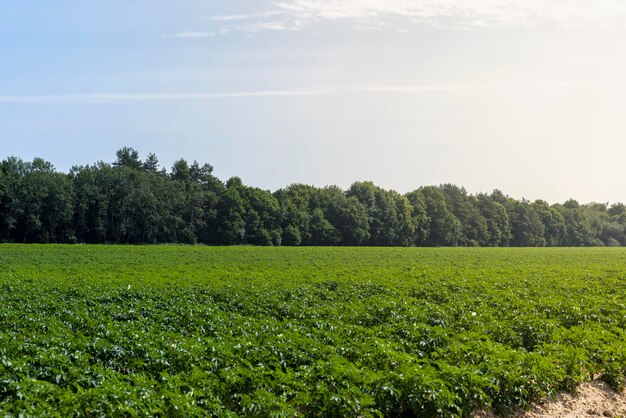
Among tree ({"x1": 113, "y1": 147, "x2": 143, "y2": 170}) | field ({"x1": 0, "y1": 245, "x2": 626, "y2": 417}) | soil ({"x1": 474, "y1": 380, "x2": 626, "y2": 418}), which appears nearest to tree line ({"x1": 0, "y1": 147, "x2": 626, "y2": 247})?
tree ({"x1": 113, "y1": 147, "x2": 143, "y2": 170})

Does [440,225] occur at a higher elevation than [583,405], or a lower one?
higher

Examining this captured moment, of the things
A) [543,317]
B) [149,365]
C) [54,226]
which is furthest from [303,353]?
[54,226]

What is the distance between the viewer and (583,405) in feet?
38.0

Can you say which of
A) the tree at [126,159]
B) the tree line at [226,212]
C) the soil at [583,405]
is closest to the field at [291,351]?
the soil at [583,405]

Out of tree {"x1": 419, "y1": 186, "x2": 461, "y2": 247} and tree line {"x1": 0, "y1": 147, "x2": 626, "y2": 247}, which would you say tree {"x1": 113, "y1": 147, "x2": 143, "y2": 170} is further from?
tree {"x1": 419, "y1": 186, "x2": 461, "y2": 247}

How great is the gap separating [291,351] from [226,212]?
273 ft

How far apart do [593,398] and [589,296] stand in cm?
1155

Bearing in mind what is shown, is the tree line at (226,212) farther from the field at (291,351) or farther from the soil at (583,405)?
the soil at (583,405)

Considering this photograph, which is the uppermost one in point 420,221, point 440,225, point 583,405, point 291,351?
point 420,221

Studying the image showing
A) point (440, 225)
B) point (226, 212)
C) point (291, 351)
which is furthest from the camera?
point (440, 225)

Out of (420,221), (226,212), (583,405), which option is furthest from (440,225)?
(583,405)

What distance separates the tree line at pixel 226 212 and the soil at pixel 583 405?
74352 millimetres

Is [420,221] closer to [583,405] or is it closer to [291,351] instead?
[583,405]

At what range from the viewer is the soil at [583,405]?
1098 centimetres
